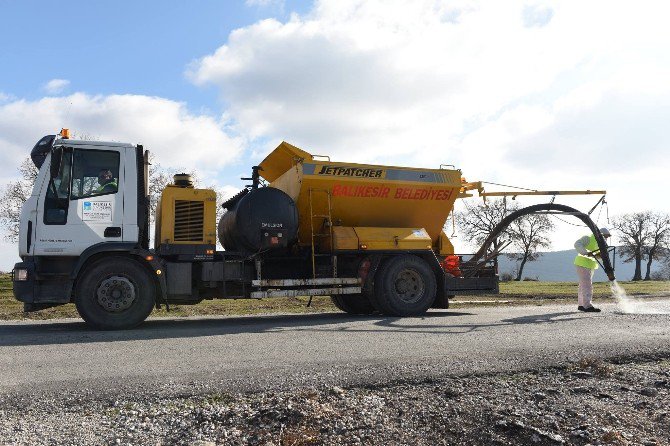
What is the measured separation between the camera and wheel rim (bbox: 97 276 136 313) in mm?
7875

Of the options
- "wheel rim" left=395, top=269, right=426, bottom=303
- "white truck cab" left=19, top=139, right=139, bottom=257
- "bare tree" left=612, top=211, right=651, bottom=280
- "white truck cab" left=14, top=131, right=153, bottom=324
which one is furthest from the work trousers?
"bare tree" left=612, top=211, right=651, bottom=280

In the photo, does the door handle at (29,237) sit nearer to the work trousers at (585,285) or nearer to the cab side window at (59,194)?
the cab side window at (59,194)

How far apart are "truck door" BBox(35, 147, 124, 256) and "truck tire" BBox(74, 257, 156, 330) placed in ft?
1.32

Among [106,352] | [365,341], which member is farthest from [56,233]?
[365,341]

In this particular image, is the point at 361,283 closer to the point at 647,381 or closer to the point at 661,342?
the point at 661,342

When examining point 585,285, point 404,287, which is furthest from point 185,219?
point 585,285

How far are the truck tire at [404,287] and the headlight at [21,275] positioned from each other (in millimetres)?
5743

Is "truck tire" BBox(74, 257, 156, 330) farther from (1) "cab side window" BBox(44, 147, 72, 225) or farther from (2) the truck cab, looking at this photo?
(1) "cab side window" BBox(44, 147, 72, 225)

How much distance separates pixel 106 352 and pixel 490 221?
154ft

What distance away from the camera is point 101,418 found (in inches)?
147

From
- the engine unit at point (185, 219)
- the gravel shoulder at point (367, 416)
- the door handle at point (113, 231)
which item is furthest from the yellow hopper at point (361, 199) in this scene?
the gravel shoulder at point (367, 416)

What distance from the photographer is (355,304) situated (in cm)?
1116

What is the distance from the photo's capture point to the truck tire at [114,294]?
25.7 feet

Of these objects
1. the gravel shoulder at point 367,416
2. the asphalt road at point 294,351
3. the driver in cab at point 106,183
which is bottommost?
the gravel shoulder at point 367,416
